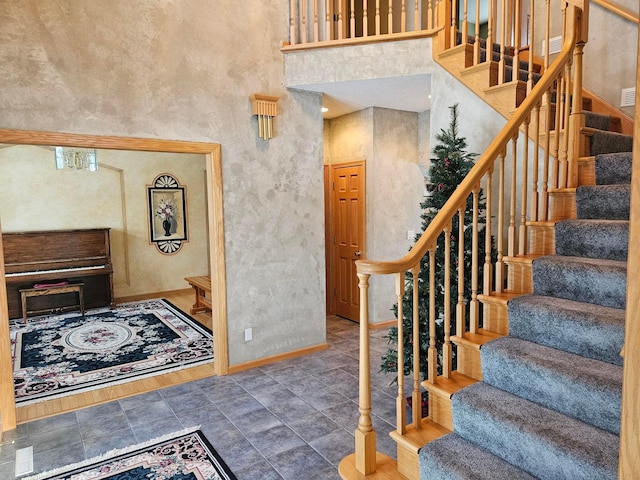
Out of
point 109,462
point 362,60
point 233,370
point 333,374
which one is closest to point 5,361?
point 109,462

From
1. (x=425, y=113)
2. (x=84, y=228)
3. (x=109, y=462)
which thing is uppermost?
(x=425, y=113)

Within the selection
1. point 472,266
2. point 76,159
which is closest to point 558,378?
point 472,266

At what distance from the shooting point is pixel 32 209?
637 centimetres

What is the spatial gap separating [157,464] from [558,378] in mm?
2331

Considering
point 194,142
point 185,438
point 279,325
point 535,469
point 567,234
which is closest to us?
point 535,469

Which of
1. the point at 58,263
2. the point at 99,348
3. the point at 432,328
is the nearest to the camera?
the point at 432,328

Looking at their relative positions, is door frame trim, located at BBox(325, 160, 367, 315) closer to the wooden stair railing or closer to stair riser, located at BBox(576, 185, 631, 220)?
the wooden stair railing

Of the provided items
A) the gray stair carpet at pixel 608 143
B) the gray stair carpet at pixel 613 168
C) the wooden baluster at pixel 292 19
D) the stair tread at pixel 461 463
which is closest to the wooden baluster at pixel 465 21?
the gray stair carpet at pixel 608 143

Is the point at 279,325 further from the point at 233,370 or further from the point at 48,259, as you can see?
the point at 48,259

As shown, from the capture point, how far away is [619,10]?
12.5ft

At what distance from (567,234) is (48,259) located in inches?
257

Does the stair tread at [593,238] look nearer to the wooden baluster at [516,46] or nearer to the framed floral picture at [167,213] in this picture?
the wooden baluster at [516,46]

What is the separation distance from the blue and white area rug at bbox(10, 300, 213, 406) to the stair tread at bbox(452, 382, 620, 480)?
3028 millimetres

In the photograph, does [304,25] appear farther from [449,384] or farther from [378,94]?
[449,384]
